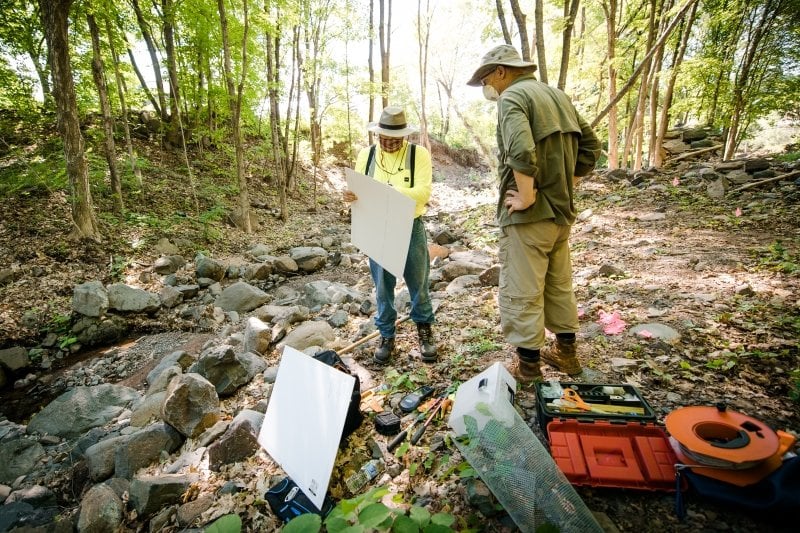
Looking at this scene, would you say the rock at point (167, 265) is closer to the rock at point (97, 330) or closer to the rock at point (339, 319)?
the rock at point (97, 330)

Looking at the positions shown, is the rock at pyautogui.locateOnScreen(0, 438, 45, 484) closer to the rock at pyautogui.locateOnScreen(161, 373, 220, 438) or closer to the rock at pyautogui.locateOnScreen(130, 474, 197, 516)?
the rock at pyautogui.locateOnScreen(161, 373, 220, 438)

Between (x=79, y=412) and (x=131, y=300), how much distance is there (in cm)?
231

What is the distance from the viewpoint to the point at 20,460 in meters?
2.71

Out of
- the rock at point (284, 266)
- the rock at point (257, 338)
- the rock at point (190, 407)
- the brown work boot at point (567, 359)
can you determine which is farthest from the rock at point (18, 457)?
the rock at point (284, 266)

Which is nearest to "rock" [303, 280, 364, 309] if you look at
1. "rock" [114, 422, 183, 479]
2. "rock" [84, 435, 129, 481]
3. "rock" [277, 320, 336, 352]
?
"rock" [277, 320, 336, 352]

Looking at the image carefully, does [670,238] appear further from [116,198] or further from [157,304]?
[116,198]

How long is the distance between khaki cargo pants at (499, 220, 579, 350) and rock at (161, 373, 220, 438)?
2232 mm

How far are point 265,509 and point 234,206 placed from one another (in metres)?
9.66

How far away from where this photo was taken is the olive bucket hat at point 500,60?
212cm

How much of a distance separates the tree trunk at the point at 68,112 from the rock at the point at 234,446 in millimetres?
6220

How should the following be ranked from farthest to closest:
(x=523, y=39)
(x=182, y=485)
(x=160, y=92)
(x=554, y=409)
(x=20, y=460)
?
(x=160, y=92) < (x=523, y=39) < (x=20, y=460) < (x=182, y=485) < (x=554, y=409)

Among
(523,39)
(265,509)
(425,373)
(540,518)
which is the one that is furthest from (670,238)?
(265,509)

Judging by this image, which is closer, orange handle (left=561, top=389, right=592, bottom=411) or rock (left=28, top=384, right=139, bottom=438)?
orange handle (left=561, top=389, right=592, bottom=411)

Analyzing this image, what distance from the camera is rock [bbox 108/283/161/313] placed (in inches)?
194
